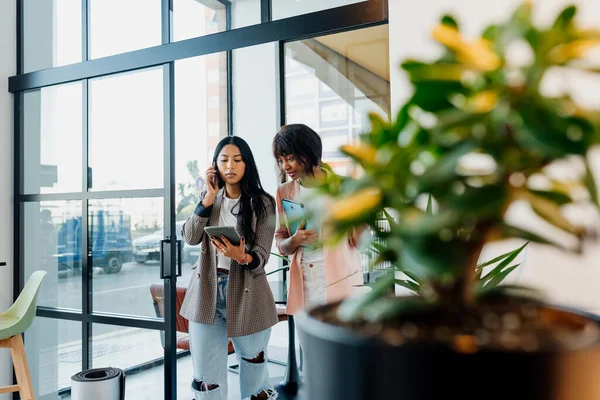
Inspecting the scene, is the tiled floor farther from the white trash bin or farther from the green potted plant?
the green potted plant

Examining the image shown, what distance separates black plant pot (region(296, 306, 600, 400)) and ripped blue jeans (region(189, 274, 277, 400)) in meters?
1.92

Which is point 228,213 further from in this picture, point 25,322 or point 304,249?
point 25,322

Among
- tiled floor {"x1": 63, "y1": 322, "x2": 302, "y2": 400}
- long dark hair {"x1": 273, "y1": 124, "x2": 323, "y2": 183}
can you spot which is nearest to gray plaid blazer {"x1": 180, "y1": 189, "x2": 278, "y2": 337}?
long dark hair {"x1": 273, "y1": 124, "x2": 323, "y2": 183}

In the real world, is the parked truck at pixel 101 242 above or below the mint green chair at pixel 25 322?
above

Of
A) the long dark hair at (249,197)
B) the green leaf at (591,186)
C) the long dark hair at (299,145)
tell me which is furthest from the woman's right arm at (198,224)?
the green leaf at (591,186)

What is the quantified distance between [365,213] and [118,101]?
2834mm

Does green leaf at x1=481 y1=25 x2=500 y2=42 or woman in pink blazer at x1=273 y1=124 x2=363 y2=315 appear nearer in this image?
green leaf at x1=481 y1=25 x2=500 y2=42

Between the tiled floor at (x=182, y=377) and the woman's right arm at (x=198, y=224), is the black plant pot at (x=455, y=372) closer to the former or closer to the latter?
the woman's right arm at (x=198, y=224)

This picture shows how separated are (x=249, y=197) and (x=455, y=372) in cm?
200

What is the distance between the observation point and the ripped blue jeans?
223 centimetres

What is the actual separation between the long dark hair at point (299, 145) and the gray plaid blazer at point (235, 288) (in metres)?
0.32

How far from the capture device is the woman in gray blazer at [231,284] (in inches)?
87.0

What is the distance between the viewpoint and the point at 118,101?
289 centimetres

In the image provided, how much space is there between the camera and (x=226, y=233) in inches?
80.0
